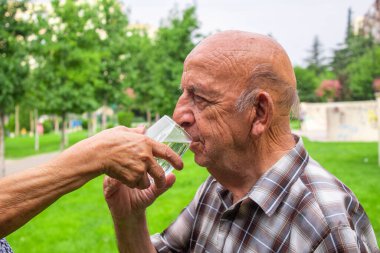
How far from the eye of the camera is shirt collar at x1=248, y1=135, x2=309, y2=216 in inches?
73.0

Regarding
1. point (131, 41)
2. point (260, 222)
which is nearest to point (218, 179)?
point (260, 222)

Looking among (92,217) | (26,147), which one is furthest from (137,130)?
(26,147)

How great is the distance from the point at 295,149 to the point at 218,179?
347 millimetres

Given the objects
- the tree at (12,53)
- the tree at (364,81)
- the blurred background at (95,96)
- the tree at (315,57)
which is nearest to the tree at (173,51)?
the blurred background at (95,96)

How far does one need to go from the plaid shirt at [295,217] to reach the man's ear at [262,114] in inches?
5.8

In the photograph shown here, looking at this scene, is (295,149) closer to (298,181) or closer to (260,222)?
(298,181)

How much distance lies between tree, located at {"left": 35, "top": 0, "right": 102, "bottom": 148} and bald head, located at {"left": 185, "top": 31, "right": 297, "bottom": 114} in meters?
18.7

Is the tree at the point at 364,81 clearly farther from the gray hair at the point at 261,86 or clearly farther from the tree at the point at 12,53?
the gray hair at the point at 261,86

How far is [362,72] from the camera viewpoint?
54.5m

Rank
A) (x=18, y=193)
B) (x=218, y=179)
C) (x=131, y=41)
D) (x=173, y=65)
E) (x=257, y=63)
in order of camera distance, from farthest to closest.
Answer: (x=131, y=41) < (x=173, y=65) < (x=218, y=179) < (x=257, y=63) < (x=18, y=193)

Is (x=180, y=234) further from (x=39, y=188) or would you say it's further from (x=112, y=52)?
(x=112, y=52)

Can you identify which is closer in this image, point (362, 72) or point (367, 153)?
point (367, 153)

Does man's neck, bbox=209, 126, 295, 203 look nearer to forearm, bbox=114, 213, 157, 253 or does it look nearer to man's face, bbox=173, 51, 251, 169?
man's face, bbox=173, 51, 251, 169

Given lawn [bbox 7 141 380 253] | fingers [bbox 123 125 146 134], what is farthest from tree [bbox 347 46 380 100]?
fingers [bbox 123 125 146 134]
